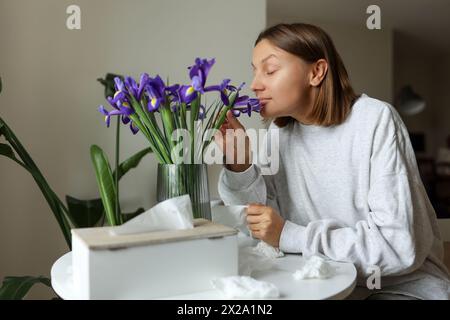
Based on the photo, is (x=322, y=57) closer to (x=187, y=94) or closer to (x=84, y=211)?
(x=187, y=94)

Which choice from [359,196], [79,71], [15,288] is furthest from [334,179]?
[79,71]

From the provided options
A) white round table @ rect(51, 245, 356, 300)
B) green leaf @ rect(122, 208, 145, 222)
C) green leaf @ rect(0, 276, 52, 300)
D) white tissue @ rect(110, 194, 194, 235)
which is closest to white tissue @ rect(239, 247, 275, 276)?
white round table @ rect(51, 245, 356, 300)

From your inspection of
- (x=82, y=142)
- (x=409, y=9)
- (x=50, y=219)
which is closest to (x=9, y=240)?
(x=50, y=219)

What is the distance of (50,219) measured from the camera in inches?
76.9

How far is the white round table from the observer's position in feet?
2.23

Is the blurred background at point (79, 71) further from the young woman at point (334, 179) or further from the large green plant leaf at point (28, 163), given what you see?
the young woman at point (334, 179)

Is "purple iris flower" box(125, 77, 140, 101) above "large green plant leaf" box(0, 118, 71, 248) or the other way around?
above

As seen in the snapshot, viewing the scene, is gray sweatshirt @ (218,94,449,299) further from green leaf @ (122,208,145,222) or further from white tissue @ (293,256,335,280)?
green leaf @ (122,208,145,222)

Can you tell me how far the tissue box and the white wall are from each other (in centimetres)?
132

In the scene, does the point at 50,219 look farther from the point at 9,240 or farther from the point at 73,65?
the point at 73,65

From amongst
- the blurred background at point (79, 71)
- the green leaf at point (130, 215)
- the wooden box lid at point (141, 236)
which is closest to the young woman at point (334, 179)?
the wooden box lid at point (141, 236)

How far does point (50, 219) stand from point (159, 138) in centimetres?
129

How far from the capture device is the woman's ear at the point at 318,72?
106cm
